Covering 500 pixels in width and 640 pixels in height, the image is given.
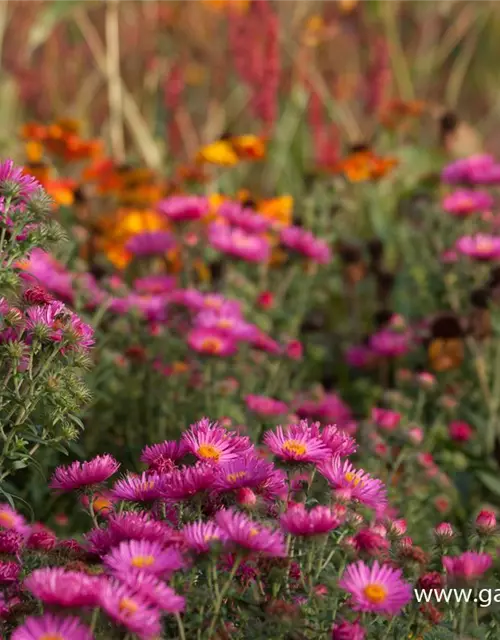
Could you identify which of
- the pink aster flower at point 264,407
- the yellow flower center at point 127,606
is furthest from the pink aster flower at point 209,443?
the pink aster flower at point 264,407

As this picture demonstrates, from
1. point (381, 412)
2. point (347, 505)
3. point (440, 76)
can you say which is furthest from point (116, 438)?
point (440, 76)

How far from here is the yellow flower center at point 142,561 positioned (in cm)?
104

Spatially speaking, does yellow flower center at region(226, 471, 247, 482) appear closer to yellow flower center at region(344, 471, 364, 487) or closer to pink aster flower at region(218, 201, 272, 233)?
yellow flower center at region(344, 471, 364, 487)

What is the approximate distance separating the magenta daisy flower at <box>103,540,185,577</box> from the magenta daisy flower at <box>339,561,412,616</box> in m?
0.17

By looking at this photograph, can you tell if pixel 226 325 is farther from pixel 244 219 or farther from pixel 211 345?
pixel 244 219

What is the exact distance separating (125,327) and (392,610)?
1410 millimetres

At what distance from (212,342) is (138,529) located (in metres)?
1.16

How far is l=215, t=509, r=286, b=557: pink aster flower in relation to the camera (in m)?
1.06

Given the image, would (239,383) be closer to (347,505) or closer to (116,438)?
(116,438)

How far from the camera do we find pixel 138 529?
1.11 m

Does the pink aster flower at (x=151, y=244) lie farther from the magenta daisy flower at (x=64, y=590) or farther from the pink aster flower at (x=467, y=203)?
the magenta daisy flower at (x=64, y=590)

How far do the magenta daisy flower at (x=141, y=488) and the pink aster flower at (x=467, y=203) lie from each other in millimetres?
1815

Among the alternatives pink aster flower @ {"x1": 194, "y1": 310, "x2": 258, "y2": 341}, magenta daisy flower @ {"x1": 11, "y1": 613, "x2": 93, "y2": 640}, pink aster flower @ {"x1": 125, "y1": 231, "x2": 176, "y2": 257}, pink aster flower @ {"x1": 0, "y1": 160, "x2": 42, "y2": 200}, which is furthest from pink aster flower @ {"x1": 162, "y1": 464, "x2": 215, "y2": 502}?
pink aster flower @ {"x1": 125, "y1": 231, "x2": 176, "y2": 257}

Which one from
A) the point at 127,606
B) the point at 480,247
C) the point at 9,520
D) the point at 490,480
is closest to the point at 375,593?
the point at 127,606
